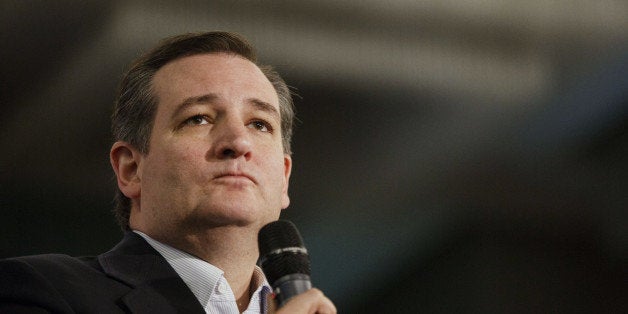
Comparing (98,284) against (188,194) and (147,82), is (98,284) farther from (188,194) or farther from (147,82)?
(147,82)

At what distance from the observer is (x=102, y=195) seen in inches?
125

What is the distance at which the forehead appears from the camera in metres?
1.82

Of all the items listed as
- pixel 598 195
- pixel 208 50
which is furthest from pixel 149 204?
pixel 598 195

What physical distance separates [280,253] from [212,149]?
0.45 meters

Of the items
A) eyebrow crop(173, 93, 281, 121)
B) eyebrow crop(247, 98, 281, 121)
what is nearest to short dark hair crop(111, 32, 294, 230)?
eyebrow crop(173, 93, 281, 121)

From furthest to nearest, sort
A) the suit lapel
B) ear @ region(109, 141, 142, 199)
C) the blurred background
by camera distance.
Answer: the blurred background → ear @ region(109, 141, 142, 199) → the suit lapel

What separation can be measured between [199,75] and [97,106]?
1.29 m

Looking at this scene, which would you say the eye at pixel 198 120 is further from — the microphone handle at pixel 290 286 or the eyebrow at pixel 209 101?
the microphone handle at pixel 290 286

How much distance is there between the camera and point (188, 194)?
5.50 feet

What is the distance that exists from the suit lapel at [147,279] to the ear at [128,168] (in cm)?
17

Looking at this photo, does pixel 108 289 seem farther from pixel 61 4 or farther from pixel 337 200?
pixel 337 200

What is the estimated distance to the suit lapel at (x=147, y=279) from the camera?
1.50m

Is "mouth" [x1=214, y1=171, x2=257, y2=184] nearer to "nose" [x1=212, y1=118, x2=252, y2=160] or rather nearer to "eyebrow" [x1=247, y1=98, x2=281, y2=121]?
"nose" [x1=212, y1=118, x2=252, y2=160]

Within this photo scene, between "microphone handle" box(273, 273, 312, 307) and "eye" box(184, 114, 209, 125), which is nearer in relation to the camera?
"microphone handle" box(273, 273, 312, 307)
